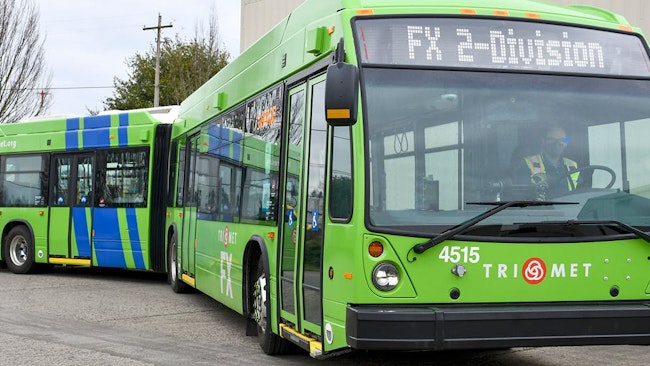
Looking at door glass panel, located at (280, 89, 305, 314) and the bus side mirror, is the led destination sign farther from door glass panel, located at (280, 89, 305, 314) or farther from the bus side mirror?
door glass panel, located at (280, 89, 305, 314)

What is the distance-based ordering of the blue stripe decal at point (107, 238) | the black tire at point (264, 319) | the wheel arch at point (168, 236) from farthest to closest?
1. the blue stripe decal at point (107, 238)
2. the wheel arch at point (168, 236)
3. the black tire at point (264, 319)

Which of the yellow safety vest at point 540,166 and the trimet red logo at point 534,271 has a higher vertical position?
the yellow safety vest at point 540,166

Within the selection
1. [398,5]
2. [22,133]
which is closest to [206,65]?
[22,133]

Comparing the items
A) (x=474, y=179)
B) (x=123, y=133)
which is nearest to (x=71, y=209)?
(x=123, y=133)

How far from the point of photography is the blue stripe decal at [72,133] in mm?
16453

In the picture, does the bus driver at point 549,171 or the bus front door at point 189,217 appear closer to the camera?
the bus driver at point 549,171

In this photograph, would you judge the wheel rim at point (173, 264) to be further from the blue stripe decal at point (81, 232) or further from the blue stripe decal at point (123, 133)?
the blue stripe decal at point (123, 133)

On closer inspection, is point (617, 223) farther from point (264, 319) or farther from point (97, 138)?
point (97, 138)

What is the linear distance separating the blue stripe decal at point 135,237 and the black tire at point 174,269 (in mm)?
924

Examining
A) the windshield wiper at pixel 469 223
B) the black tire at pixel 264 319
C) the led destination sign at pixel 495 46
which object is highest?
the led destination sign at pixel 495 46

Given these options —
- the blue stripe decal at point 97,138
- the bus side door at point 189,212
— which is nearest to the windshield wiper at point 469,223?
the bus side door at point 189,212

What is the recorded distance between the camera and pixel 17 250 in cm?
1719

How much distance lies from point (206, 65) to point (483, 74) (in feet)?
118

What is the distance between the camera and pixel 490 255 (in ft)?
19.2
